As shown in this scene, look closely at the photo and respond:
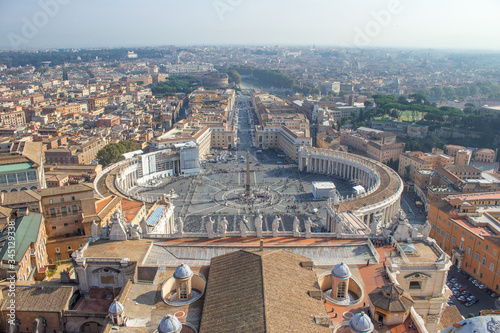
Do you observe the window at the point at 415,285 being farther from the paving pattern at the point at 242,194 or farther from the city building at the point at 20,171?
the city building at the point at 20,171

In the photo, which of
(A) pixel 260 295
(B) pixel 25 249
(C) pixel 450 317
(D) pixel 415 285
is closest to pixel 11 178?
(B) pixel 25 249

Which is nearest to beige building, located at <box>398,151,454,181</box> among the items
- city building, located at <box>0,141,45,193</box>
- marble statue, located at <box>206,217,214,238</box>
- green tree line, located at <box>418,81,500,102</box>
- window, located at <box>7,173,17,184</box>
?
marble statue, located at <box>206,217,214,238</box>

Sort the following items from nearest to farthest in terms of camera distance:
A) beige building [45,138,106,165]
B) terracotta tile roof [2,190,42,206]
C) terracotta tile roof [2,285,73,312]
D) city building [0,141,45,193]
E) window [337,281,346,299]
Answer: window [337,281,346,299]
terracotta tile roof [2,285,73,312]
terracotta tile roof [2,190,42,206]
city building [0,141,45,193]
beige building [45,138,106,165]

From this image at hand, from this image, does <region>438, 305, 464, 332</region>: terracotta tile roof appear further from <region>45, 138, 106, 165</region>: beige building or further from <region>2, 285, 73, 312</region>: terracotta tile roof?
<region>45, 138, 106, 165</region>: beige building

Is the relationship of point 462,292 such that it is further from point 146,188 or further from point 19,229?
point 146,188

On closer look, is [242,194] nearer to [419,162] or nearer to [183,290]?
[419,162]

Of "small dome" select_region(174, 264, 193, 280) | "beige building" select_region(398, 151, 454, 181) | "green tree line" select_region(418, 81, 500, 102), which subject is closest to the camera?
"small dome" select_region(174, 264, 193, 280)

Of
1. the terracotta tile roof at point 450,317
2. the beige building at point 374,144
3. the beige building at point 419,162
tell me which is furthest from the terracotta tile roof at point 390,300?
the beige building at point 374,144

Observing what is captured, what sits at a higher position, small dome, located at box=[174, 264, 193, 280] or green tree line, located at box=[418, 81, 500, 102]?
small dome, located at box=[174, 264, 193, 280]
